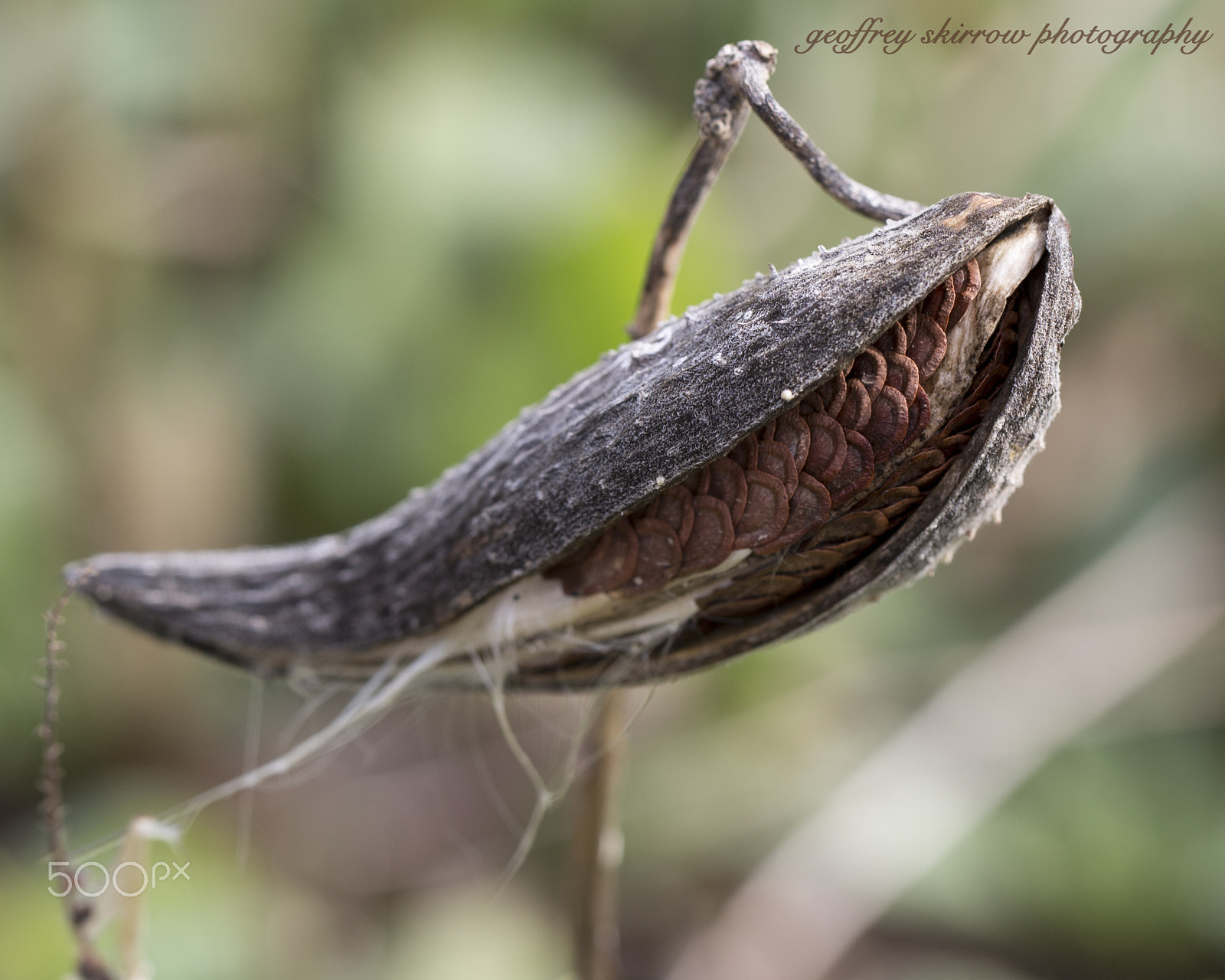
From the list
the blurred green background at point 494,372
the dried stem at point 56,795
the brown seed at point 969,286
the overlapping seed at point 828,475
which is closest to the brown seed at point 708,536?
the overlapping seed at point 828,475

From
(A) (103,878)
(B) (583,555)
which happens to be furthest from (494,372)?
(B) (583,555)

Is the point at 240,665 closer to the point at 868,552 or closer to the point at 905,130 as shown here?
the point at 868,552

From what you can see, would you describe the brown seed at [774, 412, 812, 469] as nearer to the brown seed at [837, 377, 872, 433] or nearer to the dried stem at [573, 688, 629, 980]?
the brown seed at [837, 377, 872, 433]

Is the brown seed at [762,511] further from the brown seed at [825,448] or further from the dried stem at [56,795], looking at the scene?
the dried stem at [56,795]

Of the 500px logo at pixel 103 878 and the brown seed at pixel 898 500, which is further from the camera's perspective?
the 500px logo at pixel 103 878

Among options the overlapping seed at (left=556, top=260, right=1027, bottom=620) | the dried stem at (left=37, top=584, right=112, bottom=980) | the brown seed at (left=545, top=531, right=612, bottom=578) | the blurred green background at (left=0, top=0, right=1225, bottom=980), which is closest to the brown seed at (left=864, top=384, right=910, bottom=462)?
the overlapping seed at (left=556, top=260, right=1027, bottom=620)

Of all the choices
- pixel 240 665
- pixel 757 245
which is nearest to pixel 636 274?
pixel 757 245
